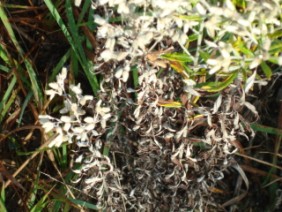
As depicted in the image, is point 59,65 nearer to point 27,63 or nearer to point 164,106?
point 27,63

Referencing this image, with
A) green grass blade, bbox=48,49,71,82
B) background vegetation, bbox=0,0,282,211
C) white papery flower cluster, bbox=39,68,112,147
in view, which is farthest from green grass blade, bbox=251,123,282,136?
green grass blade, bbox=48,49,71,82

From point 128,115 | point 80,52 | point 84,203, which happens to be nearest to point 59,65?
point 80,52

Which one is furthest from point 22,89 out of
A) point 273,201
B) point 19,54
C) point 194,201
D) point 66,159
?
point 273,201

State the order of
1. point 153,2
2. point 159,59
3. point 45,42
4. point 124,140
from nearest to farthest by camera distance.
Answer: point 153,2, point 159,59, point 124,140, point 45,42

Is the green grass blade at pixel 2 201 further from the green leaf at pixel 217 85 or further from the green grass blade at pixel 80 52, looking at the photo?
the green leaf at pixel 217 85

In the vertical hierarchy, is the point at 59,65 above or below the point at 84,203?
above

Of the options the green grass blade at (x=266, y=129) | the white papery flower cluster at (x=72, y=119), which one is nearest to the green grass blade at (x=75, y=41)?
the white papery flower cluster at (x=72, y=119)

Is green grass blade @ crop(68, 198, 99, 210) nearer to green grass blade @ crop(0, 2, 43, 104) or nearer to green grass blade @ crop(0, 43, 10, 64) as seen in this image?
green grass blade @ crop(0, 2, 43, 104)

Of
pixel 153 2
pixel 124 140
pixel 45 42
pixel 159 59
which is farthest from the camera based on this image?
pixel 45 42

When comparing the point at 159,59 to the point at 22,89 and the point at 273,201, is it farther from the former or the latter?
the point at 273,201
